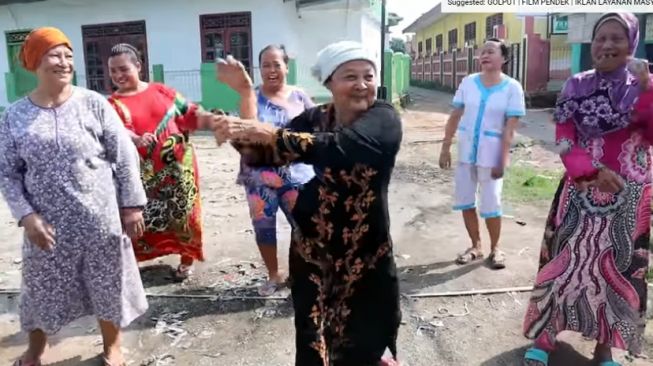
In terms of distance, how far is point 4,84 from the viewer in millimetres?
15664

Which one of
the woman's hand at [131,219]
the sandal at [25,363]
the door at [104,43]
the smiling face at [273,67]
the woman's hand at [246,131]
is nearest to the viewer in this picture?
the woman's hand at [246,131]

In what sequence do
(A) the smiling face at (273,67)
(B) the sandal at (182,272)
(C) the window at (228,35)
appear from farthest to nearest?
(C) the window at (228,35), (B) the sandal at (182,272), (A) the smiling face at (273,67)

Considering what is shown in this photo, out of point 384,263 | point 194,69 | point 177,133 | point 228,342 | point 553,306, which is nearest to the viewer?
point 384,263

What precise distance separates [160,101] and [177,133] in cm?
25

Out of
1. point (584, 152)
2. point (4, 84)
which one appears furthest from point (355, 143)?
point (4, 84)

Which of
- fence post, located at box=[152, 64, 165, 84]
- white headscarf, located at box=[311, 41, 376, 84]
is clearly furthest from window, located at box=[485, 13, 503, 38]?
white headscarf, located at box=[311, 41, 376, 84]

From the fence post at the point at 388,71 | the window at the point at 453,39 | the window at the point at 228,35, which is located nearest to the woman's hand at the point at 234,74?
the window at the point at 228,35

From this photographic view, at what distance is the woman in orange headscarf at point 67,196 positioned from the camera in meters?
2.71

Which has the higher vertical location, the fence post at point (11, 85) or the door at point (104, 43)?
the door at point (104, 43)

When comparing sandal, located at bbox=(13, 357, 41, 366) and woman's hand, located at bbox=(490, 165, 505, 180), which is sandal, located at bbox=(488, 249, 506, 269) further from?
sandal, located at bbox=(13, 357, 41, 366)

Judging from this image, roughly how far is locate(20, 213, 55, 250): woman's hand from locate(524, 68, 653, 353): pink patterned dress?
95.1 inches

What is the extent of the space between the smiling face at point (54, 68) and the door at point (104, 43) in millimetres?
12464

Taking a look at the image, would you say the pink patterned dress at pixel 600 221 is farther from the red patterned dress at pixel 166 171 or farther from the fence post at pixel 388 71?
the fence post at pixel 388 71

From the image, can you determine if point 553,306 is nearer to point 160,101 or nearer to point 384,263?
point 384,263
